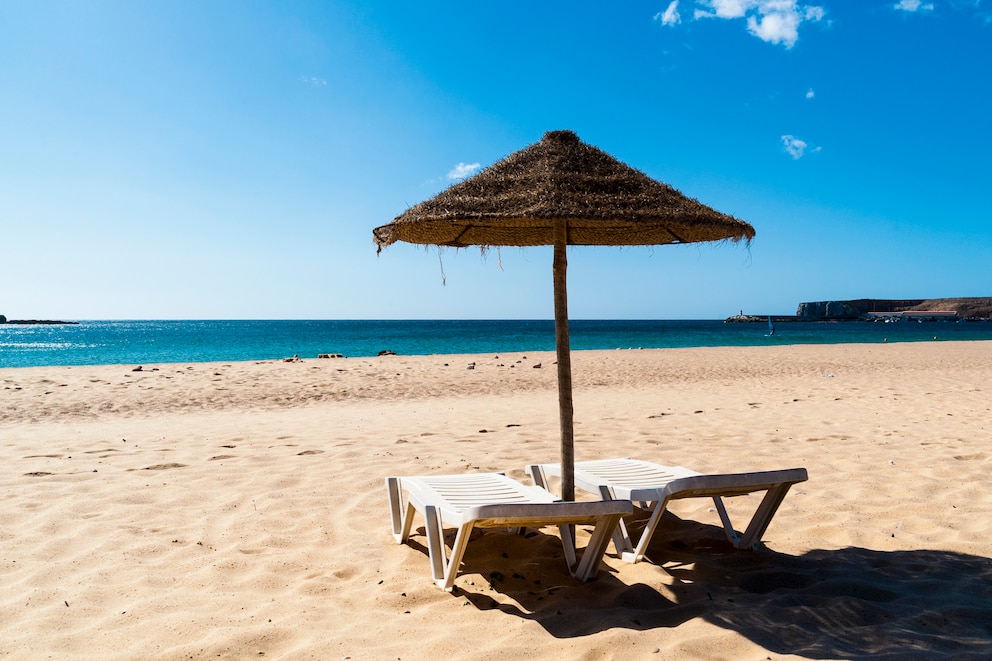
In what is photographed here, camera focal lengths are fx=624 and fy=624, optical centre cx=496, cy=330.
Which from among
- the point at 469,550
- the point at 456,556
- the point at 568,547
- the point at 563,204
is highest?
the point at 563,204

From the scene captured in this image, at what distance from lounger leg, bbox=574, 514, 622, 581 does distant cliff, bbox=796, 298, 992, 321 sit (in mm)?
137803

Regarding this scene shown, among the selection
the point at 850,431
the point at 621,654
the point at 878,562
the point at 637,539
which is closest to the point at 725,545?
the point at 637,539

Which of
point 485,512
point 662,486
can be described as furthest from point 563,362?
point 485,512

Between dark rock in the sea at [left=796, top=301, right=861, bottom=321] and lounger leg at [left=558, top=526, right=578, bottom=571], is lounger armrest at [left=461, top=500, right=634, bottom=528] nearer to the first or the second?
lounger leg at [left=558, top=526, right=578, bottom=571]

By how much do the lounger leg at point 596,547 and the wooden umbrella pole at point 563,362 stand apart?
1.65ft

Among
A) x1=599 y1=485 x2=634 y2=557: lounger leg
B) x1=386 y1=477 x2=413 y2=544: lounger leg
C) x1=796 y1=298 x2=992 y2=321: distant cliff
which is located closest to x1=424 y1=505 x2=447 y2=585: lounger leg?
x1=386 y1=477 x2=413 y2=544: lounger leg

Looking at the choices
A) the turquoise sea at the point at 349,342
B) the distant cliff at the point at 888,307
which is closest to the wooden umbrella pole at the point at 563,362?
the turquoise sea at the point at 349,342

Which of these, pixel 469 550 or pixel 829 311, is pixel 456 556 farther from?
pixel 829 311

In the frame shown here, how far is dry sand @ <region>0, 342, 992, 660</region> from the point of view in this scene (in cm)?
245

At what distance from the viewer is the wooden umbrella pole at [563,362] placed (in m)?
3.53

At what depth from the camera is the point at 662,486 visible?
3.26 meters

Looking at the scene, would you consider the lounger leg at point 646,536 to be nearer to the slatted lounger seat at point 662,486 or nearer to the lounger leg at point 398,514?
the slatted lounger seat at point 662,486

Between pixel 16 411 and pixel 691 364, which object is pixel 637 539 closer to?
pixel 16 411

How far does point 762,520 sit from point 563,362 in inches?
55.7
